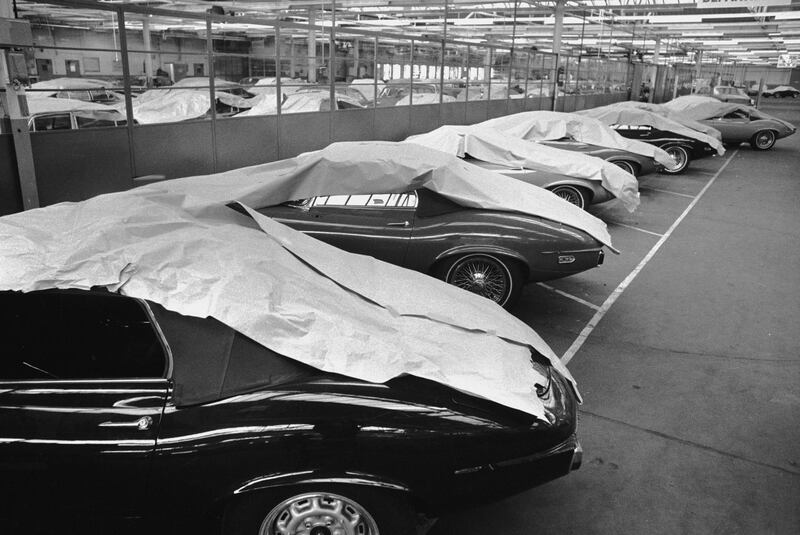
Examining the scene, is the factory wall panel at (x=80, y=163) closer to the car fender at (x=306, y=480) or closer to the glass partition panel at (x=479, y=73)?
the car fender at (x=306, y=480)

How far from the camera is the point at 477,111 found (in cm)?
1733

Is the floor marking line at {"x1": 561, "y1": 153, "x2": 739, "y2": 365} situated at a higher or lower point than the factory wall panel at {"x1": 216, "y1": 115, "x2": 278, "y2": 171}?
lower

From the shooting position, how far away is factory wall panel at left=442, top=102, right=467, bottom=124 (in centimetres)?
1577

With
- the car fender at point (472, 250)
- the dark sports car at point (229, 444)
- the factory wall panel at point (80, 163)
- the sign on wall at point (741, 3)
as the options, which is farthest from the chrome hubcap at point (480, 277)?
the sign on wall at point (741, 3)

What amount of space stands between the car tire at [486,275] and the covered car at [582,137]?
6.34 m

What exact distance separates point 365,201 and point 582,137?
7673mm

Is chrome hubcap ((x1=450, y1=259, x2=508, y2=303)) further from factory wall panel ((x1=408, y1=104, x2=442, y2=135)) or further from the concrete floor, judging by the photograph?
factory wall panel ((x1=408, y1=104, x2=442, y2=135))

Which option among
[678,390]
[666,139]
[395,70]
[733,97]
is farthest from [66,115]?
[733,97]

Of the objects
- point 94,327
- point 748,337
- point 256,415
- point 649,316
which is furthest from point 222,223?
point 748,337

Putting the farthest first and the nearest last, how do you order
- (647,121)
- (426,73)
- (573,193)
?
(426,73), (647,121), (573,193)

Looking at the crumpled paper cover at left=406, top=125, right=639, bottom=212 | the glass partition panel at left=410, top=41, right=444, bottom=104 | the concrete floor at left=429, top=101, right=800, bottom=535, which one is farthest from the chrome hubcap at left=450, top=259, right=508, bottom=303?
the glass partition panel at left=410, top=41, right=444, bottom=104

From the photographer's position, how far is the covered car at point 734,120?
65.2 feet

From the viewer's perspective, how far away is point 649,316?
20.2 feet

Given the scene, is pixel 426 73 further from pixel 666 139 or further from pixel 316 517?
pixel 316 517
